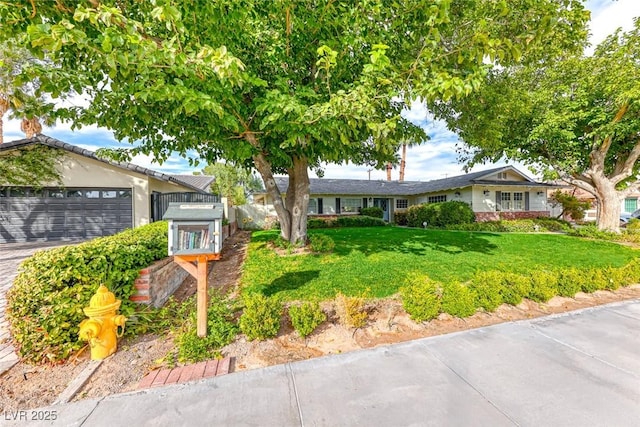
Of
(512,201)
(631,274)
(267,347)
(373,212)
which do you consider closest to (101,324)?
(267,347)

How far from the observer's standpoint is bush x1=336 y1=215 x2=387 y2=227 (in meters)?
17.8

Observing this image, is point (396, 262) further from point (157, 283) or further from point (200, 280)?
point (157, 283)

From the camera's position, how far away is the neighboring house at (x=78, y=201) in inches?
381

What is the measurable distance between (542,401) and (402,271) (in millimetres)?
3582

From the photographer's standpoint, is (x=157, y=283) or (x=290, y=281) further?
(x=290, y=281)

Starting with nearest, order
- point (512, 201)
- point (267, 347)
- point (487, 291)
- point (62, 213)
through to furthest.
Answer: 1. point (267, 347)
2. point (487, 291)
3. point (62, 213)
4. point (512, 201)

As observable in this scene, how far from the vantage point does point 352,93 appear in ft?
11.9

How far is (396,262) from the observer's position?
6.59 metres

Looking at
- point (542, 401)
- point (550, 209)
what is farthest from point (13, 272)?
point (550, 209)

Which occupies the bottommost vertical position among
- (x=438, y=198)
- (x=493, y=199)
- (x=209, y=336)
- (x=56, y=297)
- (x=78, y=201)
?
(x=209, y=336)

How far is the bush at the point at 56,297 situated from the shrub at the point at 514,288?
5.51 m

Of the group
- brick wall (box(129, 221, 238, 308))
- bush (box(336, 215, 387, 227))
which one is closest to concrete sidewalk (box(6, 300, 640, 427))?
brick wall (box(129, 221, 238, 308))

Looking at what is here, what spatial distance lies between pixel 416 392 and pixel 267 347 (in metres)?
1.69

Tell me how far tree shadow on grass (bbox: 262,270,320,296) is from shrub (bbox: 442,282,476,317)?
2.53 m
